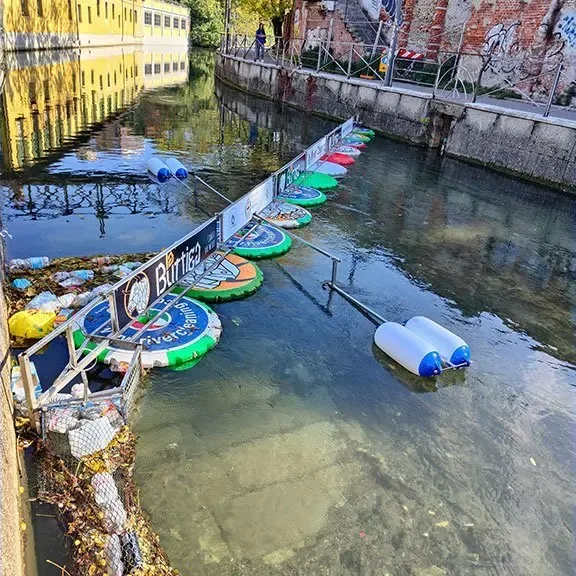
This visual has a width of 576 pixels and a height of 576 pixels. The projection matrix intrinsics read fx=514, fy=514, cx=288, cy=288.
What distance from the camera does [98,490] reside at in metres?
4.12

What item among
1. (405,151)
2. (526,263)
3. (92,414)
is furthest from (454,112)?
(92,414)

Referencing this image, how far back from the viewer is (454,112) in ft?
59.0

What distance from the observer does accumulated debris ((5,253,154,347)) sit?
6.13m

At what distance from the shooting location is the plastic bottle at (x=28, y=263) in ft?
24.9

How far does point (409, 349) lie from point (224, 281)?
9.91 ft

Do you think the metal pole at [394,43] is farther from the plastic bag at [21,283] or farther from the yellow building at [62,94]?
the plastic bag at [21,283]

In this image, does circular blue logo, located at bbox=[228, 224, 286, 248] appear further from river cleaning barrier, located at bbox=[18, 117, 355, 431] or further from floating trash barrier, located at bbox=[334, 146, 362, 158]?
floating trash barrier, located at bbox=[334, 146, 362, 158]

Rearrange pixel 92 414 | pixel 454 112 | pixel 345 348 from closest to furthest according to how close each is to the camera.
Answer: pixel 92 414 < pixel 345 348 < pixel 454 112

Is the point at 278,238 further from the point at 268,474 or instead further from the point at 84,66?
the point at 84,66

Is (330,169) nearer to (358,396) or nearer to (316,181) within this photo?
(316,181)

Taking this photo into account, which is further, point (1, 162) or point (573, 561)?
point (1, 162)

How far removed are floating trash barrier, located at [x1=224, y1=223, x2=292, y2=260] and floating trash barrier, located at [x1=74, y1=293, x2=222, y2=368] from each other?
85.2 inches

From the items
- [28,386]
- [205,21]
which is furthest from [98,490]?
[205,21]

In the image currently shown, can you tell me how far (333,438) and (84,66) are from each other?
35826mm
